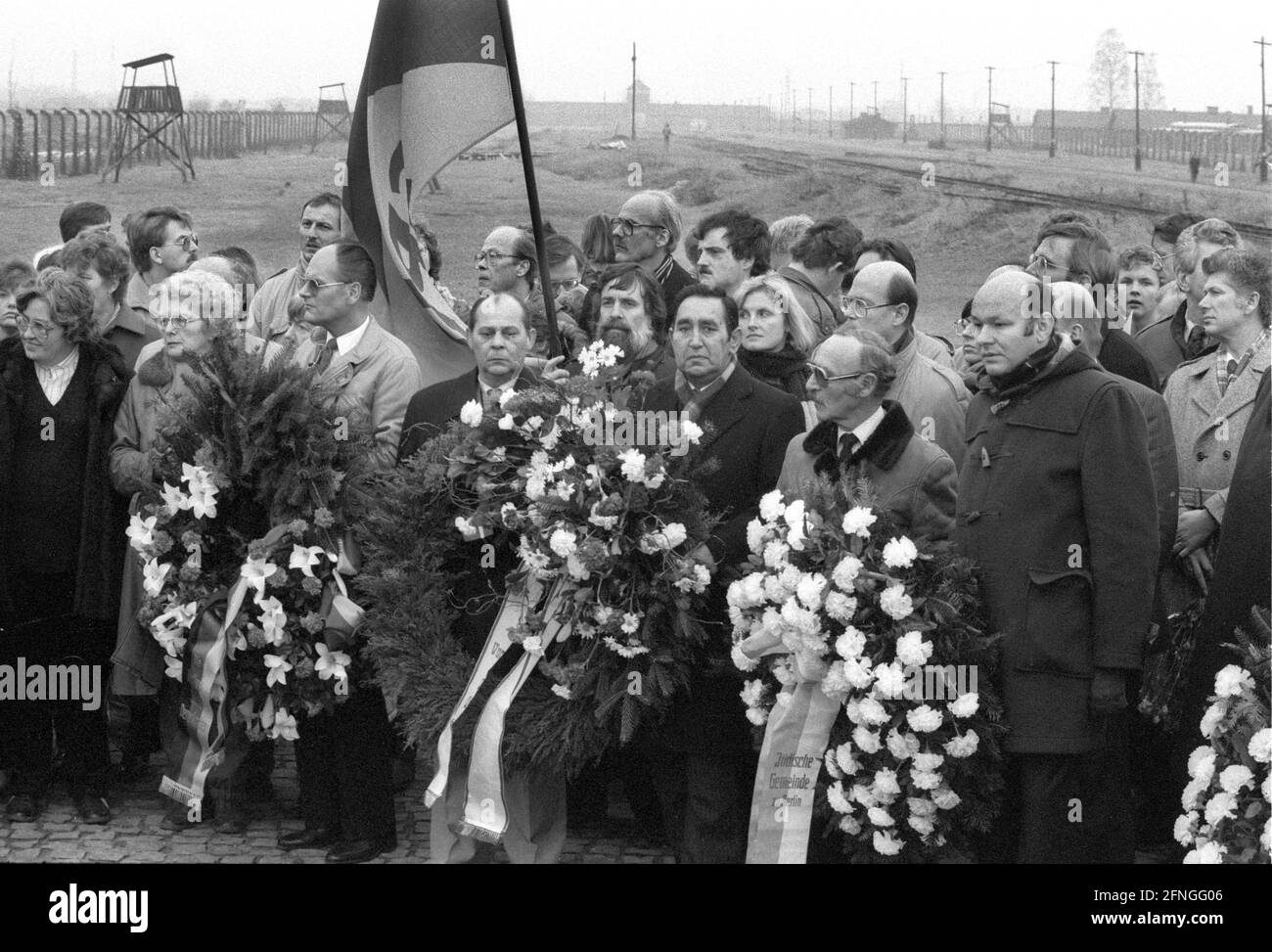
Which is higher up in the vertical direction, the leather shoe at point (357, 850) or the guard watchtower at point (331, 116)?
the guard watchtower at point (331, 116)

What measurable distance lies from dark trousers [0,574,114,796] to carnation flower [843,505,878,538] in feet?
12.0

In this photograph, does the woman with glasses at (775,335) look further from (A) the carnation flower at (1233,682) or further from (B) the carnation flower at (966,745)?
(A) the carnation flower at (1233,682)

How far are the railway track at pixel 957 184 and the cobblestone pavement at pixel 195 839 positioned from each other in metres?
18.1

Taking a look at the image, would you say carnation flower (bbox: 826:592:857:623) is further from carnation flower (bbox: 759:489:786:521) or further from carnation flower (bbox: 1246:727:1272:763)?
carnation flower (bbox: 1246:727:1272:763)

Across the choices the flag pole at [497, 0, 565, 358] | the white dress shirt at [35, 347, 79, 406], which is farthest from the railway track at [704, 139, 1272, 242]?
the white dress shirt at [35, 347, 79, 406]

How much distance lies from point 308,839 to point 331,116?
72.2ft

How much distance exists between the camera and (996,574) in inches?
217

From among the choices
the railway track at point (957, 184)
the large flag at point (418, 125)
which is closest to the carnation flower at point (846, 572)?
the large flag at point (418, 125)

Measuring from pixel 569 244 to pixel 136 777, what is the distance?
3.60m

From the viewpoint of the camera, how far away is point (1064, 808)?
5469 mm

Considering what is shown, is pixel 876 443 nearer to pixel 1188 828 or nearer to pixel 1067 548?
pixel 1067 548

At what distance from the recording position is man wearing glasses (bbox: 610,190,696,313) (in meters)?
8.37

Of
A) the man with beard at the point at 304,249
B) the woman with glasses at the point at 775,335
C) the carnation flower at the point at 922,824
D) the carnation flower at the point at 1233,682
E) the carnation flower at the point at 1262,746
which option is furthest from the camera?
the man with beard at the point at 304,249

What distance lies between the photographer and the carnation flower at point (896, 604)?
17.7 feet
